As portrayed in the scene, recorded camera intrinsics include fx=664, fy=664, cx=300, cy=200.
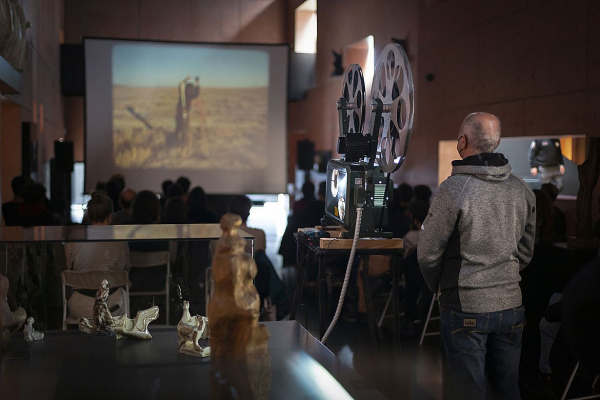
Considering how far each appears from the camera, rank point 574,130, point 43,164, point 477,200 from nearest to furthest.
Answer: point 477,200
point 574,130
point 43,164

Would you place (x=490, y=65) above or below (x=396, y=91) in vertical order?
above

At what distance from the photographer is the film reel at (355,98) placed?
13.1 feet

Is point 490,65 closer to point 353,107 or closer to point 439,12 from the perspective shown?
point 439,12

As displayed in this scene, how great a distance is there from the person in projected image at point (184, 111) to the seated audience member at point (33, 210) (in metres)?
6.62

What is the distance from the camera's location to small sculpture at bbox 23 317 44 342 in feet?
6.28

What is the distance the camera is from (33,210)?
512cm

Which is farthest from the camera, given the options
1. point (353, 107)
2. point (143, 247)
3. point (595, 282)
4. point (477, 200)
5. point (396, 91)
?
point (353, 107)

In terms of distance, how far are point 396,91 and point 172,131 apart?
8.62m

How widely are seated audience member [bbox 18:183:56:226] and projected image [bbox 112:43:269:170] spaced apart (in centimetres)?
626

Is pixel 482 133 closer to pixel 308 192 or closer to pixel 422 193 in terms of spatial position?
pixel 422 193

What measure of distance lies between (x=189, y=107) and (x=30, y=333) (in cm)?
1026

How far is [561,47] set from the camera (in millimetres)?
Answer: 6582

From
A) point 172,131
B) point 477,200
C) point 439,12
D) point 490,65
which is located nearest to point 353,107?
point 477,200

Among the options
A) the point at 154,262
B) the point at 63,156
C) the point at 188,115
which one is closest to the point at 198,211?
the point at 154,262
